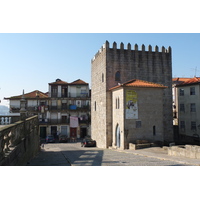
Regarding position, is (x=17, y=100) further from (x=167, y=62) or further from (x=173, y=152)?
(x=173, y=152)

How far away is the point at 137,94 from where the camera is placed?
2244 centimetres

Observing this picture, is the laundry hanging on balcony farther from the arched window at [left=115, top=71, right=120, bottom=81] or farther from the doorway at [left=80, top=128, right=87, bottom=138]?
the arched window at [left=115, top=71, right=120, bottom=81]

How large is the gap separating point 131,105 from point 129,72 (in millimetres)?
6496

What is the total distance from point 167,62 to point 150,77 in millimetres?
2962

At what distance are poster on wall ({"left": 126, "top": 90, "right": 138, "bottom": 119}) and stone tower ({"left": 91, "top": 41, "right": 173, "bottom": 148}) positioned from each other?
15.7 ft

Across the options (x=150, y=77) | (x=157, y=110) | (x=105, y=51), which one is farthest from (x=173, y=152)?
(x=105, y=51)

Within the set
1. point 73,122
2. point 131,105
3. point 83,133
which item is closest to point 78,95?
point 73,122

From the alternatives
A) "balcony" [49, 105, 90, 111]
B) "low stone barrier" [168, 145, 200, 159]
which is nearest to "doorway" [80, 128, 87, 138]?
"balcony" [49, 105, 90, 111]

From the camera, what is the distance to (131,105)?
22.2 metres

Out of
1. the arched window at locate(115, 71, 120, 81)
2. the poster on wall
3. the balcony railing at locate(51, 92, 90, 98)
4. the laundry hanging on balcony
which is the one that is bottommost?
the laundry hanging on balcony

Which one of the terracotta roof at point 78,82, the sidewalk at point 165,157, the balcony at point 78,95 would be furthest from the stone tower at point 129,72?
the terracotta roof at point 78,82

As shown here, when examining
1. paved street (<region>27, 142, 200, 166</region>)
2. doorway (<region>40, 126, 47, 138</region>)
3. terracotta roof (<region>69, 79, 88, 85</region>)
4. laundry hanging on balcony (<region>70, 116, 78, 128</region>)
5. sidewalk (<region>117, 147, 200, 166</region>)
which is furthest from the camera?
terracotta roof (<region>69, 79, 88, 85</region>)

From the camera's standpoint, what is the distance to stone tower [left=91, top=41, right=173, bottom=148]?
2691 centimetres

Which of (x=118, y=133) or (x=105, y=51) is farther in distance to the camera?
(x=105, y=51)
